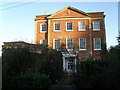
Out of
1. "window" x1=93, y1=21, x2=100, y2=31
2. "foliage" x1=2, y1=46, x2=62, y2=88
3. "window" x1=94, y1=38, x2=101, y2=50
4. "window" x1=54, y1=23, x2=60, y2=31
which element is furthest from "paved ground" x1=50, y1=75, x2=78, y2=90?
"window" x1=93, y1=21, x2=100, y2=31

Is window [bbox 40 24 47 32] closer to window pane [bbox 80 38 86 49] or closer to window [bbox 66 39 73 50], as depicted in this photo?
window [bbox 66 39 73 50]

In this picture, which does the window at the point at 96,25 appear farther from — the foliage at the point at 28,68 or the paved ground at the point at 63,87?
the paved ground at the point at 63,87

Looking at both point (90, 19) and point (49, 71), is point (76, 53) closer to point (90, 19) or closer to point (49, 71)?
point (90, 19)

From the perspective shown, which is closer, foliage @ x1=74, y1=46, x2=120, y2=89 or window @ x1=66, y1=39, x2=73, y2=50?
foliage @ x1=74, y1=46, x2=120, y2=89

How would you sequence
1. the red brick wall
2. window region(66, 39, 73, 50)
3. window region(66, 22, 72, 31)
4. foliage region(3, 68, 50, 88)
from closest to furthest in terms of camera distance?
1. foliage region(3, 68, 50, 88)
2. window region(66, 39, 73, 50)
3. the red brick wall
4. window region(66, 22, 72, 31)

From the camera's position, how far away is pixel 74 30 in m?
22.1

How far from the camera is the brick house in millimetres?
21516

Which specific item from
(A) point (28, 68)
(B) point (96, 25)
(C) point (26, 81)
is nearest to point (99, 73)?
(C) point (26, 81)

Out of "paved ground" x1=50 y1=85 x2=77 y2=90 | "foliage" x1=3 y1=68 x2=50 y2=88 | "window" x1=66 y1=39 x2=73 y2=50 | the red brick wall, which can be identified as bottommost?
"paved ground" x1=50 y1=85 x2=77 y2=90

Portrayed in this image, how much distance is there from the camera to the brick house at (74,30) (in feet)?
70.6

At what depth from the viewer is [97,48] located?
21.5 metres

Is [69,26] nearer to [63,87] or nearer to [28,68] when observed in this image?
[63,87]

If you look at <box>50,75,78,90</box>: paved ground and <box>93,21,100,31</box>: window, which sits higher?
<box>93,21,100,31</box>: window

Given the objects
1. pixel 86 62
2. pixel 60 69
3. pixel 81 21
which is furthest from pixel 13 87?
pixel 81 21
